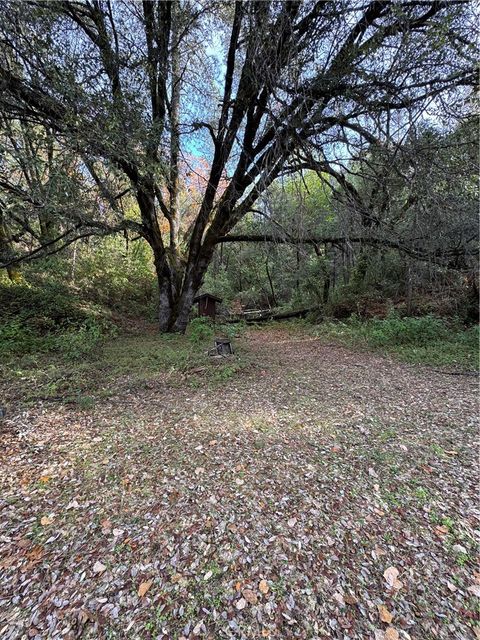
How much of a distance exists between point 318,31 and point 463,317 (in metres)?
6.69

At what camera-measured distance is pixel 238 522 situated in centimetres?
174

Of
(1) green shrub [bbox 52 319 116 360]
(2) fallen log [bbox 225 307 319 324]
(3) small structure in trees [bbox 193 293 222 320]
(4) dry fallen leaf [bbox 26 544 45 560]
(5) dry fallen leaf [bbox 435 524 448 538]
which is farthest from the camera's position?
(2) fallen log [bbox 225 307 319 324]

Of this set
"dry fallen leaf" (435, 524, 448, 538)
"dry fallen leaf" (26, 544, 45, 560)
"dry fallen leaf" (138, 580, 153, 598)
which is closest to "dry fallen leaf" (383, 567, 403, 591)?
"dry fallen leaf" (435, 524, 448, 538)

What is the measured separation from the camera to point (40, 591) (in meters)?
1.34

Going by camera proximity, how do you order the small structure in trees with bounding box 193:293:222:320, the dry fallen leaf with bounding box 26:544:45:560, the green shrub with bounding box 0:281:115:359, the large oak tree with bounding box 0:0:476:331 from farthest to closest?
the small structure in trees with bounding box 193:293:222:320, the green shrub with bounding box 0:281:115:359, the large oak tree with bounding box 0:0:476:331, the dry fallen leaf with bounding box 26:544:45:560

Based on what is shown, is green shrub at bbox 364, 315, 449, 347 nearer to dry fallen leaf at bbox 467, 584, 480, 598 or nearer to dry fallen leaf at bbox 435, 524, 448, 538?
dry fallen leaf at bbox 435, 524, 448, 538

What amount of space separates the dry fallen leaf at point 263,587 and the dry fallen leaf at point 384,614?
0.50 m

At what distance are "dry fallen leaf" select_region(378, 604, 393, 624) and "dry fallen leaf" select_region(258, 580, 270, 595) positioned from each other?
498 millimetres

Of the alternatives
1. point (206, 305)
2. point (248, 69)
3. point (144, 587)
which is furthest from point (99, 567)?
point (206, 305)

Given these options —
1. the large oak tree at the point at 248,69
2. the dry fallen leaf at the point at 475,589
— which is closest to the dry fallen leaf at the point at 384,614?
the dry fallen leaf at the point at 475,589

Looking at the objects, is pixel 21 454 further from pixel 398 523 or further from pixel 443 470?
pixel 443 470

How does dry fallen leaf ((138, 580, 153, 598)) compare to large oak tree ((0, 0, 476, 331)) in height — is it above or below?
below

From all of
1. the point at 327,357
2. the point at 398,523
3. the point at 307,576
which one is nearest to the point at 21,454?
the point at 307,576

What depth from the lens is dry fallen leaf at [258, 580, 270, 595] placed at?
1.37 metres
